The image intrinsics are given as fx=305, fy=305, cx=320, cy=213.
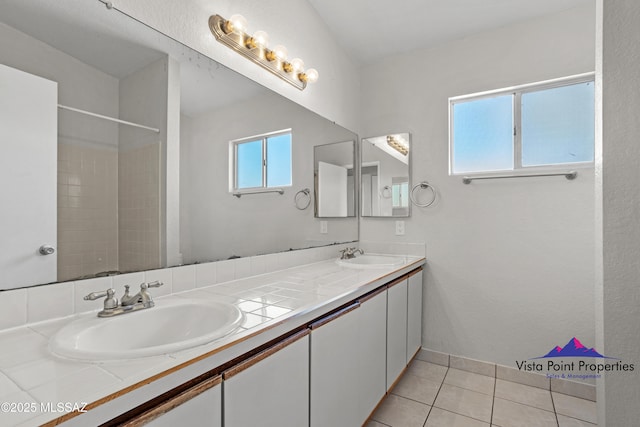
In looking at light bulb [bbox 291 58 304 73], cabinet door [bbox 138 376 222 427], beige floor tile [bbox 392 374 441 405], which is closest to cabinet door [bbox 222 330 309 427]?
cabinet door [bbox 138 376 222 427]

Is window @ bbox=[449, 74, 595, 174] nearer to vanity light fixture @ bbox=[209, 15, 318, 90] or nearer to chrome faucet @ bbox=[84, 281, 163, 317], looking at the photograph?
vanity light fixture @ bbox=[209, 15, 318, 90]

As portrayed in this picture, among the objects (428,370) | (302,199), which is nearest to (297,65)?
(302,199)

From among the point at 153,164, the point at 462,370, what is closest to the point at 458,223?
the point at 462,370

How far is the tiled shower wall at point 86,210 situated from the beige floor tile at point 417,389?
6.09 ft

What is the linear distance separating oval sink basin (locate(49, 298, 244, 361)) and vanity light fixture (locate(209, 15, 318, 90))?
4.03 feet

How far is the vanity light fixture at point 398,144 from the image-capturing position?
249cm

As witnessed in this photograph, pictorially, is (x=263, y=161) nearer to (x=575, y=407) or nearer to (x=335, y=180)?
(x=335, y=180)

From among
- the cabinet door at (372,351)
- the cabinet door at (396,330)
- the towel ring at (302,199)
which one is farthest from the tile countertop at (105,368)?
the towel ring at (302,199)

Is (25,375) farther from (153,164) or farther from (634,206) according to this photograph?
(634,206)

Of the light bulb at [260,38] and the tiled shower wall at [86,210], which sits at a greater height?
the light bulb at [260,38]

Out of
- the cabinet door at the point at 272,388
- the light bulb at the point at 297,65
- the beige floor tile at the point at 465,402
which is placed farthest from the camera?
the light bulb at the point at 297,65

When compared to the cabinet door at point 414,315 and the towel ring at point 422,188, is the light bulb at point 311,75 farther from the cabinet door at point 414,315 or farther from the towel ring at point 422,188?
the cabinet door at point 414,315

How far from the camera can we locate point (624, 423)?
99 centimetres

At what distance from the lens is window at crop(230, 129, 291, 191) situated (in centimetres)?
158
